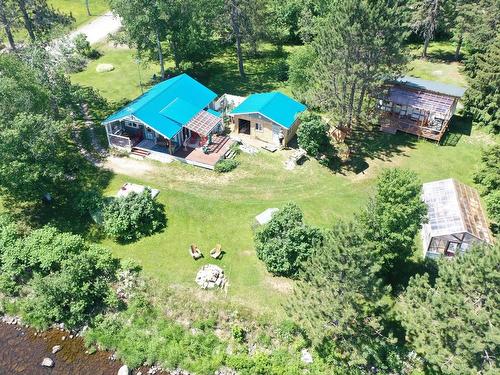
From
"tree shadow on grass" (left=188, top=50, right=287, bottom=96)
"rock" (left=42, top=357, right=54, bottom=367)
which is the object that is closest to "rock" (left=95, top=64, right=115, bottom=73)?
"tree shadow on grass" (left=188, top=50, right=287, bottom=96)

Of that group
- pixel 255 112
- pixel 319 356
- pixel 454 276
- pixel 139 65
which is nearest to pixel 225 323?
pixel 319 356

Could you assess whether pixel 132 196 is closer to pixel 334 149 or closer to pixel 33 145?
pixel 33 145

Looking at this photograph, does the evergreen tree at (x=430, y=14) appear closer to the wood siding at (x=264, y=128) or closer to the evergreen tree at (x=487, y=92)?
the evergreen tree at (x=487, y=92)

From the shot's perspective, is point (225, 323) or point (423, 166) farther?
point (423, 166)

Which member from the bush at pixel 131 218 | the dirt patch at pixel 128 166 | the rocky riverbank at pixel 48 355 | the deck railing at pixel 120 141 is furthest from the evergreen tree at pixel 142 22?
the rocky riverbank at pixel 48 355

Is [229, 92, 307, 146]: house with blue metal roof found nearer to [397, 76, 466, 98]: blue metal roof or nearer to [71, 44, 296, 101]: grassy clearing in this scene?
[71, 44, 296, 101]: grassy clearing

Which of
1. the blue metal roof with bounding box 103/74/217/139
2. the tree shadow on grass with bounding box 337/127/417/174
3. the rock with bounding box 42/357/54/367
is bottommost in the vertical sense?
the rock with bounding box 42/357/54/367

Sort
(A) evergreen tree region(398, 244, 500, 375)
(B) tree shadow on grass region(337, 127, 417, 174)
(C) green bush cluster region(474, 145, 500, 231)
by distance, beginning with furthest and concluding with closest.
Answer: (B) tree shadow on grass region(337, 127, 417, 174), (C) green bush cluster region(474, 145, 500, 231), (A) evergreen tree region(398, 244, 500, 375)
